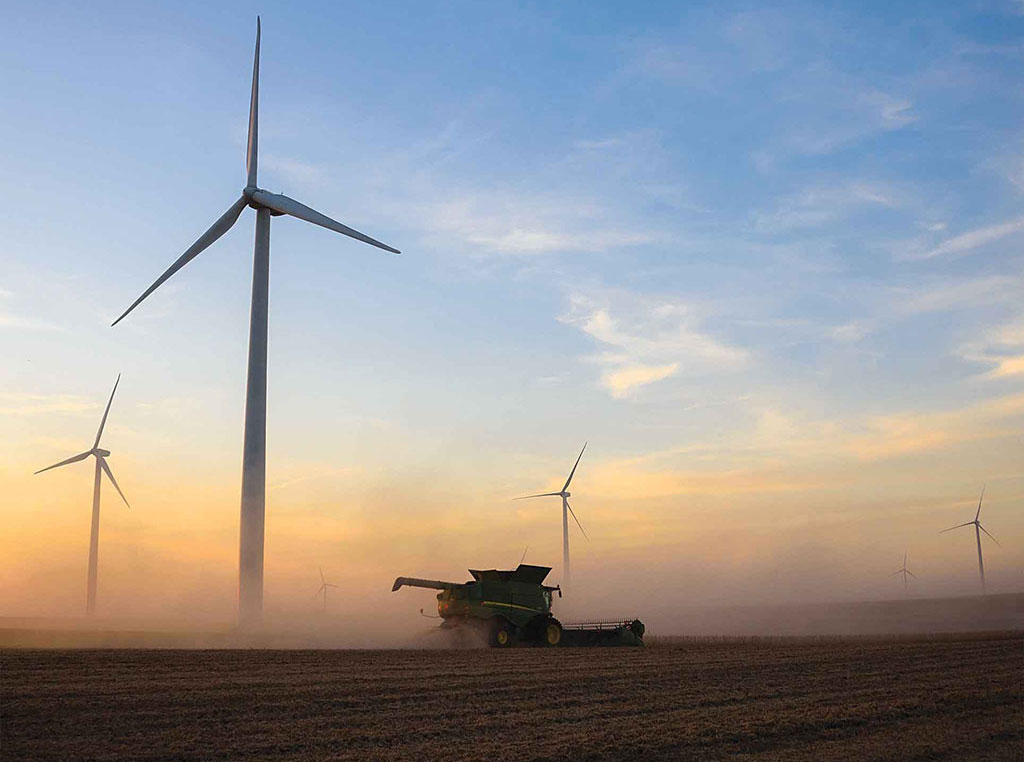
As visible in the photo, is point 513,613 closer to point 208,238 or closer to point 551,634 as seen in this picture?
point 551,634

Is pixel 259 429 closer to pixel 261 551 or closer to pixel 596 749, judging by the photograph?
pixel 261 551

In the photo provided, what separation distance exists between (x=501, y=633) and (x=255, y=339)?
22.4 metres

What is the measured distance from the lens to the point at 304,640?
1970 inches

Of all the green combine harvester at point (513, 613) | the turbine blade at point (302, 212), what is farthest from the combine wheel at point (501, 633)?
the turbine blade at point (302, 212)

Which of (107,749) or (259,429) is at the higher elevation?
(259,429)

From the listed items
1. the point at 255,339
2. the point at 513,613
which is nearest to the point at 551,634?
the point at 513,613

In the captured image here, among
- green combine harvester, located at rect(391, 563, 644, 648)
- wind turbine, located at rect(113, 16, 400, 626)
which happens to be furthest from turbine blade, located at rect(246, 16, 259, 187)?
green combine harvester, located at rect(391, 563, 644, 648)

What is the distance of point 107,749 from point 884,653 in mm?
33167

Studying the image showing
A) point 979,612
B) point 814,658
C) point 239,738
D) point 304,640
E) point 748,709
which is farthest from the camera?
point 979,612

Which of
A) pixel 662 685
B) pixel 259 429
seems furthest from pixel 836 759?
pixel 259 429

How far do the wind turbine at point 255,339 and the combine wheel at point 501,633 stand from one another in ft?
42.6

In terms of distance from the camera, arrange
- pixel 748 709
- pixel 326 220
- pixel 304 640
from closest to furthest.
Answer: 1. pixel 748 709
2. pixel 304 640
3. pixel 326 220

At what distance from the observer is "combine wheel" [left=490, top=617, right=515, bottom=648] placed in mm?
49594

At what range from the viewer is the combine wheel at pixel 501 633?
4959 centimetres
